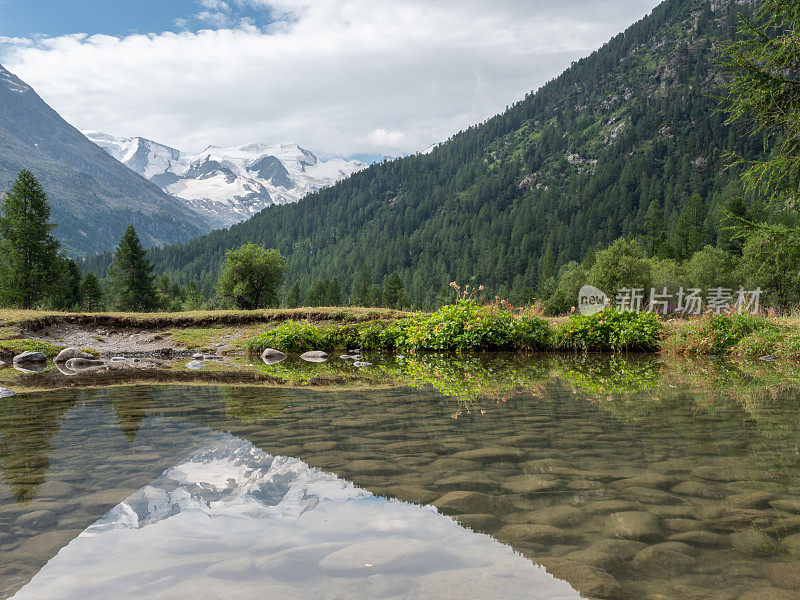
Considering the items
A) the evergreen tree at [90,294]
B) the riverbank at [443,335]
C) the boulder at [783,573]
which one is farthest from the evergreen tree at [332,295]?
the boulder at [783,573]

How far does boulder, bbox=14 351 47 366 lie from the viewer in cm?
1572

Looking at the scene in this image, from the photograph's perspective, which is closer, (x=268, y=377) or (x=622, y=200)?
(x=268, y=377)

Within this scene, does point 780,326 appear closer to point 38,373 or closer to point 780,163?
point 780,163

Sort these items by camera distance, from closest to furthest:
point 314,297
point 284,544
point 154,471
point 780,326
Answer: point 284,544 < point 154,471 < point 780,326 < point 314,297

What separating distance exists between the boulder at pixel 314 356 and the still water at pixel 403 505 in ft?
35.6

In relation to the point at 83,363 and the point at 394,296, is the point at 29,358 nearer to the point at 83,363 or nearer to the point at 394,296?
the point at 83,363

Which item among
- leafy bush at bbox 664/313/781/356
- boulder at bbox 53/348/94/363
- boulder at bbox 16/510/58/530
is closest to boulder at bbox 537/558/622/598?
boulder at bbox 16/510/58/530

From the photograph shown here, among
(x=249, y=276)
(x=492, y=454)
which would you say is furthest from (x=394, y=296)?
(x=492, y=454)

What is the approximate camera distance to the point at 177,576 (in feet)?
8.54

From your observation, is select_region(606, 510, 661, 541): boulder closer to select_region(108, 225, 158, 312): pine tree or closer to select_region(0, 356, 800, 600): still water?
select_region(0, 356, 800, 600): still water

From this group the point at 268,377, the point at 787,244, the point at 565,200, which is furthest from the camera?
the point at 565,200

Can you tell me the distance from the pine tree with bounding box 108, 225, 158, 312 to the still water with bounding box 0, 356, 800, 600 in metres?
65.0

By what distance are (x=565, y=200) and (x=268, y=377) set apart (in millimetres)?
202680

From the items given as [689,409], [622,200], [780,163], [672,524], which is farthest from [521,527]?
[622,200]
